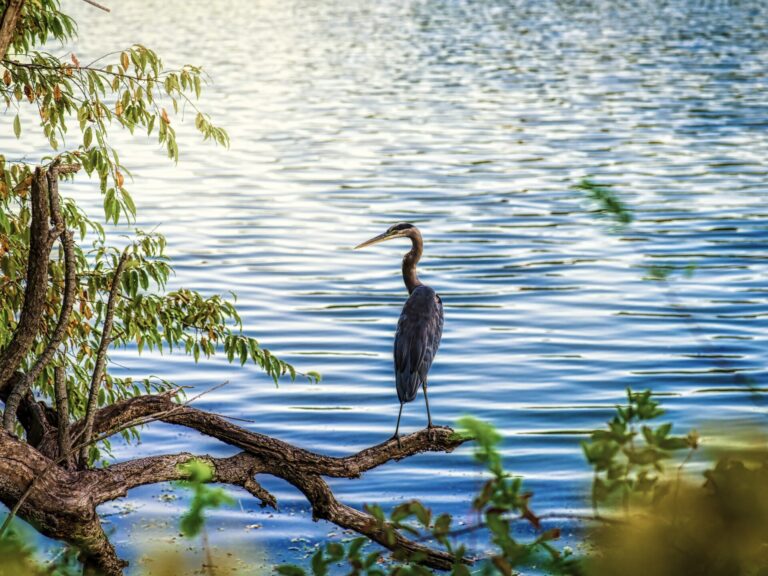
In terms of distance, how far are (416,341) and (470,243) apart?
15070 millimetres

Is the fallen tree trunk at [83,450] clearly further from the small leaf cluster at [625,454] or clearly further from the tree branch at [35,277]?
the small leaf cluster at [625,454]

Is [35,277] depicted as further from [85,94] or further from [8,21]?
[85,94]

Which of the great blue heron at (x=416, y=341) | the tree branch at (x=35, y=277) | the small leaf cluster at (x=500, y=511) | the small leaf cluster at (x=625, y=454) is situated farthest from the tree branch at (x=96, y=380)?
the small leaf cluster at (x=625, y=454)

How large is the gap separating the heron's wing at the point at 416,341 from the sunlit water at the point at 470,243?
169cm

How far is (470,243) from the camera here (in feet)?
84.3

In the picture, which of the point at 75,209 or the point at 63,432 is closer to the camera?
the point at 63,432

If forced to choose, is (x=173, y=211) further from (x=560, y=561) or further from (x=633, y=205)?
(x=560, y=561)

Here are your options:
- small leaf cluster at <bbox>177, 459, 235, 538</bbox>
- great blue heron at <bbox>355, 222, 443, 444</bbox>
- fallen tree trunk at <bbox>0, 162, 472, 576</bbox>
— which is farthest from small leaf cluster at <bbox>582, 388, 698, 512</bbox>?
great blue heron at <bbox>355, 222, 443, 444</bbox>

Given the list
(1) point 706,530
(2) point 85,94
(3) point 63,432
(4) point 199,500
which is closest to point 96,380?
(3) point 63,432

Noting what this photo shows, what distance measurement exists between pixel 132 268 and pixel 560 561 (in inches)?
249

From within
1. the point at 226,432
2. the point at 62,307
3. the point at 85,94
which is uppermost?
the point at 85,94

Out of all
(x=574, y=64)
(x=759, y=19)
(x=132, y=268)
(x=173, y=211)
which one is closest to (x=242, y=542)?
(x=132, y=268)

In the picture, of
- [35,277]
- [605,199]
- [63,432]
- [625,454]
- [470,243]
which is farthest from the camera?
[470,243]

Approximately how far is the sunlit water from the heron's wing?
169 centimetres
